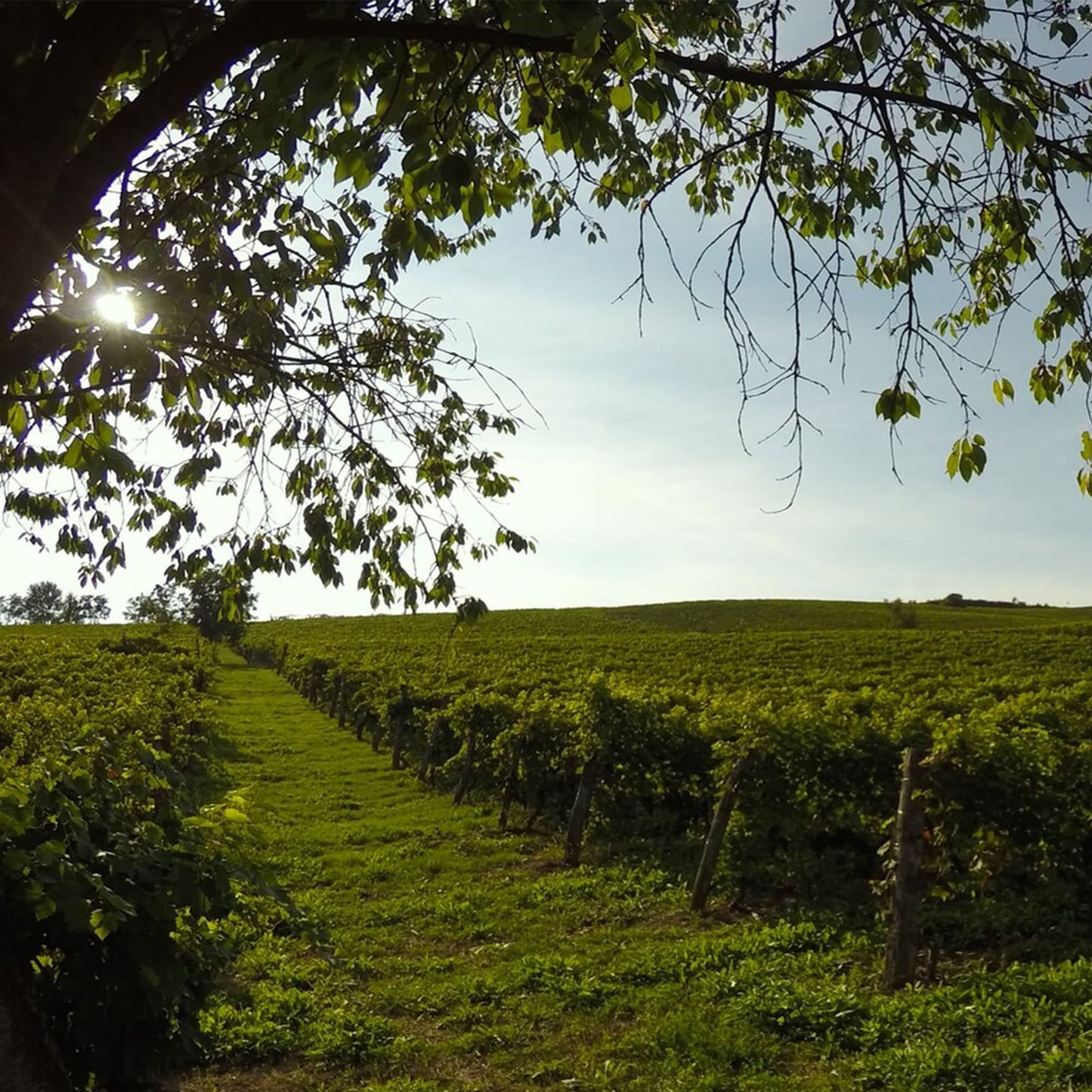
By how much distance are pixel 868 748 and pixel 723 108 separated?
293 inches

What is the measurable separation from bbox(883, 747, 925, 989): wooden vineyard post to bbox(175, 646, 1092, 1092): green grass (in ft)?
0.94

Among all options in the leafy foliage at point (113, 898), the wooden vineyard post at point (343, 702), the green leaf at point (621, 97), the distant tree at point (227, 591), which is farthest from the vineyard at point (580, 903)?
the wooden vineyard post at point (343, 702)

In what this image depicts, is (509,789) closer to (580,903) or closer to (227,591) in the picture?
(580,903)

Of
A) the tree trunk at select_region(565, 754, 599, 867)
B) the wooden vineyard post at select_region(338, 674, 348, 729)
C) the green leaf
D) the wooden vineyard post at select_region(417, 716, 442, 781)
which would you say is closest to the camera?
the green leaf

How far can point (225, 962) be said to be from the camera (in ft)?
13.9

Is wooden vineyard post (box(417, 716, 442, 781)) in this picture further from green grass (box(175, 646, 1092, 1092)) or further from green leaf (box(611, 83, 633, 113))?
green leaf (box(611, 83, 633, 113))

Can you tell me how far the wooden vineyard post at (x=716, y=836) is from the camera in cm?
979

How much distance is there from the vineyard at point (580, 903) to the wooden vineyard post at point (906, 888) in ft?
0.07

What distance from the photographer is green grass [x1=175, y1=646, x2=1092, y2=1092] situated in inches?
227

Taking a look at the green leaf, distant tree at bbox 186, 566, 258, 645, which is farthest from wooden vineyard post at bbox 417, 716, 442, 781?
the green leaf

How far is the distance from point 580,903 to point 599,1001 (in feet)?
10.6

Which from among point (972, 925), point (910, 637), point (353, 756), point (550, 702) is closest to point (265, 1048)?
point (972, 925)

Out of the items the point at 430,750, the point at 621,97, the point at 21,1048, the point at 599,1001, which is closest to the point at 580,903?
the point at 599,1001

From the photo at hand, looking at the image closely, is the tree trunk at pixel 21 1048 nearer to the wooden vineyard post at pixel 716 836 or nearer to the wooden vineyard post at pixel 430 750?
the wooden vineyard post at pixel 716 836
